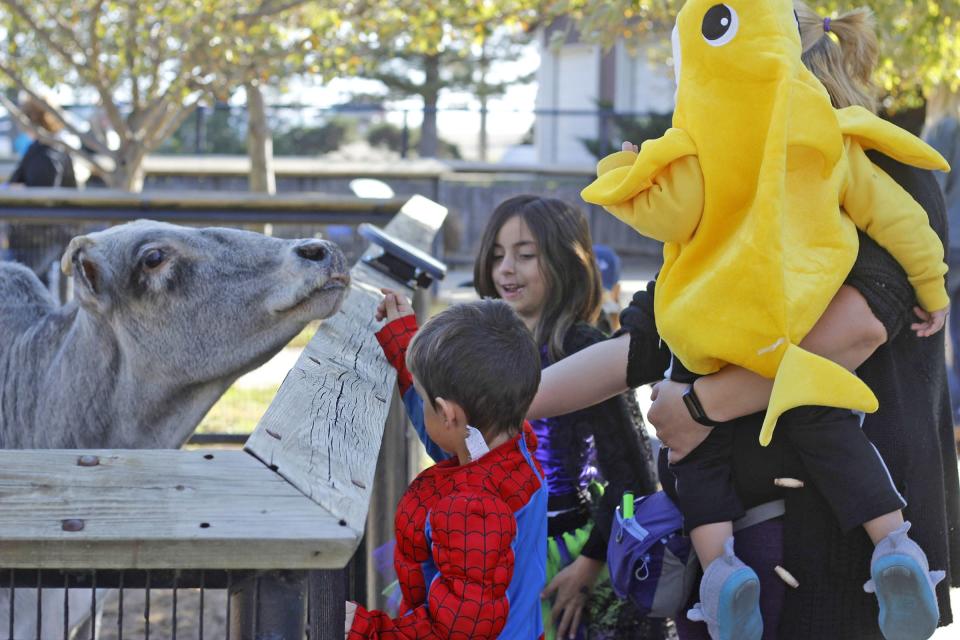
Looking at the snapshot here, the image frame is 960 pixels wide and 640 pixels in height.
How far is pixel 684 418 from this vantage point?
2.53 meters

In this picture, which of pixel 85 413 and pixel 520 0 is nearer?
pixel 85 413

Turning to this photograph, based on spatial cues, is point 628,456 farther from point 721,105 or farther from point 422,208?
point 422,208

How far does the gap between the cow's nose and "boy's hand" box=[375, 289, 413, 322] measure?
0.21 metres

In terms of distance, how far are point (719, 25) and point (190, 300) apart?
62.3 inches

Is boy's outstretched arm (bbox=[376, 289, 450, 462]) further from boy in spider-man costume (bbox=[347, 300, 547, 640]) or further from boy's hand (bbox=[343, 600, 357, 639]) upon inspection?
boy's hand (bbox=[343, 600, 357, 639])

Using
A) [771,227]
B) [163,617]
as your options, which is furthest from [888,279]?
[163,617]

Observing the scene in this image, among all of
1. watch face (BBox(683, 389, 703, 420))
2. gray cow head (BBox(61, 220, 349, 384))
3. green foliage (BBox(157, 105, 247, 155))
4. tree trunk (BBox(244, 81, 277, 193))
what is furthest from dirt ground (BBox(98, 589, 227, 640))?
green foliage (BBox(157, 105, 247, 155))

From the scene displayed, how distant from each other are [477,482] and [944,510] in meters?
1.00

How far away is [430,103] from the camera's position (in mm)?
30281

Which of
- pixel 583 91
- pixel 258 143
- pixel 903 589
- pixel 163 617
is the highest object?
pixel 903 589

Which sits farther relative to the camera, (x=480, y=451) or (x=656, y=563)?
(x=656, y=563)

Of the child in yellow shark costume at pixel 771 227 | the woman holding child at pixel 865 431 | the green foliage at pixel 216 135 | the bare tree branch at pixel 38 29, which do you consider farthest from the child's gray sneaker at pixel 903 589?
the green foliage at pixel 216 135

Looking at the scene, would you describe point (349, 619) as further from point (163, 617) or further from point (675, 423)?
point (163, 617)

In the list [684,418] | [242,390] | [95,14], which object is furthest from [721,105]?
[95,14]
